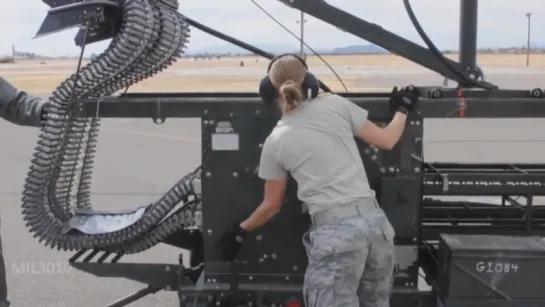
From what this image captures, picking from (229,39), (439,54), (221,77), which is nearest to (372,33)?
(439,54)

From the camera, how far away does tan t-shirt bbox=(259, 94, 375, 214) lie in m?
3.24

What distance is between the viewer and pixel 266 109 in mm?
3648

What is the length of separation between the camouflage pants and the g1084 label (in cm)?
47

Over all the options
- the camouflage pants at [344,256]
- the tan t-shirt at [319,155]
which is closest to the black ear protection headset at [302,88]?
the tan t-shirt at [319,155]

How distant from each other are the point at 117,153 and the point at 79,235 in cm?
844

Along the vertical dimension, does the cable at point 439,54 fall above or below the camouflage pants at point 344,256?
above

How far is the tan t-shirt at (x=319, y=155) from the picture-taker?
3.24 meters

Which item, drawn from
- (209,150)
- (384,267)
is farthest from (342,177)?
(209,150)

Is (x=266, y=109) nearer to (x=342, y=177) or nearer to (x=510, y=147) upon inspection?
(x=342, y=177)

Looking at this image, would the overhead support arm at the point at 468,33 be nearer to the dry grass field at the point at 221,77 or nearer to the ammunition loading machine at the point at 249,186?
the ammunition loading machine at the point at 249,186

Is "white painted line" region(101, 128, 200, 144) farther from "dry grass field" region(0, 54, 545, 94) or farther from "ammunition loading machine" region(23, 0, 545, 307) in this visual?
"ammunition loading machine" region(23, 0, 545, 307)

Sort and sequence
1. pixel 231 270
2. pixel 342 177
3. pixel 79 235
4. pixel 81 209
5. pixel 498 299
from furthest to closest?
pixel 81 209 → pixel 79 235 → pixel 231 270 → pixel 498 299 → pixel 342 177

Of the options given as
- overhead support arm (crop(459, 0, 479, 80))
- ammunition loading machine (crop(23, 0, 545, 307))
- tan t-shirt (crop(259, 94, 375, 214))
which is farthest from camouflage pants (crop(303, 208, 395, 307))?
overhead support arm (crop(459, 0, 479, 80))

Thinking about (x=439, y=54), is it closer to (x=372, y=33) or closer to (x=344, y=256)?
(x=372, y=33)
